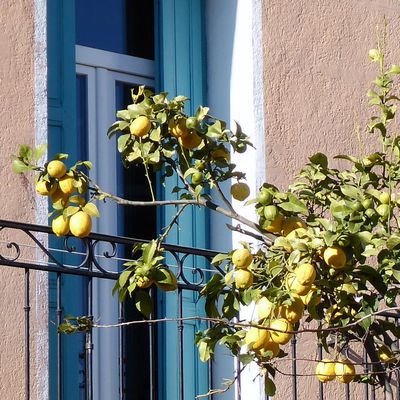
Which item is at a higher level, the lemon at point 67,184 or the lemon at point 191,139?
the lemon at point 191,139

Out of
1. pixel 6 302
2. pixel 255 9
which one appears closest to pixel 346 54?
pixel 255 9

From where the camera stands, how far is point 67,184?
456 centimetres

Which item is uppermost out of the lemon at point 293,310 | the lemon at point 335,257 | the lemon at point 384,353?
the lemon at point 335,257

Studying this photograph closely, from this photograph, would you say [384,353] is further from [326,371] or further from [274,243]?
[274,243]

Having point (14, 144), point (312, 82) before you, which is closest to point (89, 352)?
point (14, 144)

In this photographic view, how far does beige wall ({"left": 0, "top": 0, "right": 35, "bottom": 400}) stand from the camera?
596cm

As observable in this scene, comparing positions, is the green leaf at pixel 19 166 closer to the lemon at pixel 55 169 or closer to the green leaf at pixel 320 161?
the lemon at pixel 55 169

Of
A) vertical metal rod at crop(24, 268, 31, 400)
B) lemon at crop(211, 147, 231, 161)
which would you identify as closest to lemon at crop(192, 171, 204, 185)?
lemon at crop(211, 147, 231, 161)

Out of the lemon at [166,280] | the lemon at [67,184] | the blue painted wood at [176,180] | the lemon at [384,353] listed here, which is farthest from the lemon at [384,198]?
the blue painted wood at [176,180]

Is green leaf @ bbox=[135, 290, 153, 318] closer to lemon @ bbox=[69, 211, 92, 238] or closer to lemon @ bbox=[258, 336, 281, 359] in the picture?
lemon @ bbox=[69, 211, 92, 238]

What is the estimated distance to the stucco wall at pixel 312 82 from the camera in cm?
720

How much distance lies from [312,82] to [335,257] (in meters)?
3.39

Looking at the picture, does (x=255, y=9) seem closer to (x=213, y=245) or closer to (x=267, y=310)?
(x=213, y=245)

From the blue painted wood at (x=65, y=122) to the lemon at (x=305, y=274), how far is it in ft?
7.97
